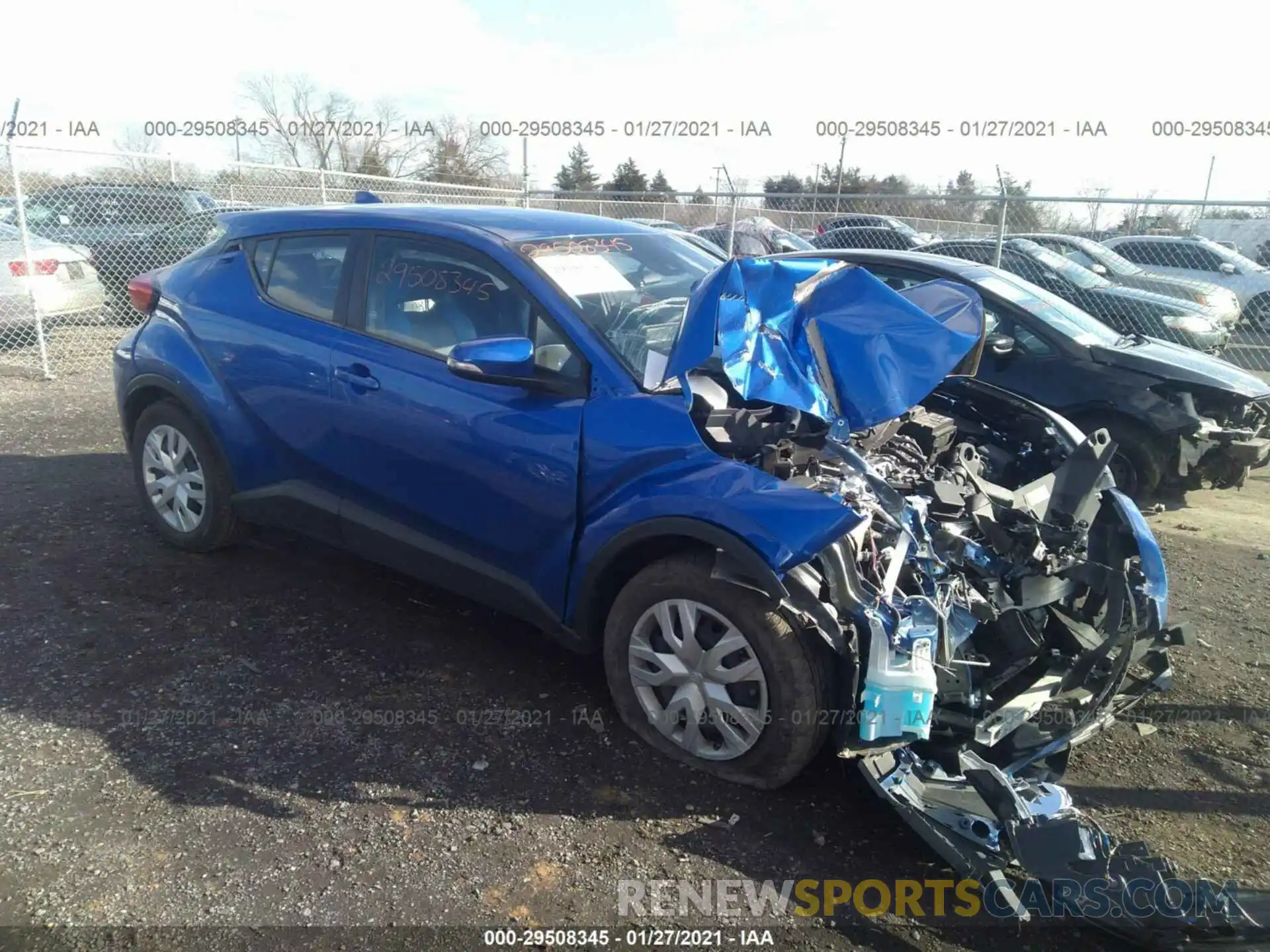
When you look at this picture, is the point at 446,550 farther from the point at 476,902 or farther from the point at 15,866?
the point at 15,866

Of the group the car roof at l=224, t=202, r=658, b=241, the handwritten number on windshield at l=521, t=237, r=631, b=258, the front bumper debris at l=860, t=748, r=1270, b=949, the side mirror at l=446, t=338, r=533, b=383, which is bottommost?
the front bumper debris at l=860, t=748, r=1270, b=949

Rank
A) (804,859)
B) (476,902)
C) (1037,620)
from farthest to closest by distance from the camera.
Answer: (1037,620) < (804,859) < (476,902)

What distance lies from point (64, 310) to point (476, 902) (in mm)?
9770

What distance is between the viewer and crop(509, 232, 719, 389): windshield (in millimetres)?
3396

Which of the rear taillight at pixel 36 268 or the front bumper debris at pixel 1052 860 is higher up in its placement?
the rear taillight at pixel 36 268

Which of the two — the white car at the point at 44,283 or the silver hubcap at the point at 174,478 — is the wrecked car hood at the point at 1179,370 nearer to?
the silver hubcap at the point at 174,478

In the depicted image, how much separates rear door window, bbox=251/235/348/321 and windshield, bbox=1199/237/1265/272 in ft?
49.6

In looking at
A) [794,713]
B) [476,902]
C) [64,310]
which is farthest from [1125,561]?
[64,310]

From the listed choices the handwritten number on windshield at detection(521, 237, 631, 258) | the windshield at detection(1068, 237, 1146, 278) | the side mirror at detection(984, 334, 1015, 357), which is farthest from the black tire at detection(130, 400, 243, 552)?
the windshield at detection(1068, 237, 1146, 278)

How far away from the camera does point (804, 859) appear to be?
280 centimetres

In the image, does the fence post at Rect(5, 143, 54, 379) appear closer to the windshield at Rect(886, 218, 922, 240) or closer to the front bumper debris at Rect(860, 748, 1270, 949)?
the front bumper debris at Rect(860, 748, 1270, 949)

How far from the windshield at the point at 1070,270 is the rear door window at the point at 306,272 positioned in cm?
982

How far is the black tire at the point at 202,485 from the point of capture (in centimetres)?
452

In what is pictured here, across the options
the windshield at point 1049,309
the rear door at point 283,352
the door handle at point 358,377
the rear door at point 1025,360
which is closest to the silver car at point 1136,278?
the windshield at point 1049,309
